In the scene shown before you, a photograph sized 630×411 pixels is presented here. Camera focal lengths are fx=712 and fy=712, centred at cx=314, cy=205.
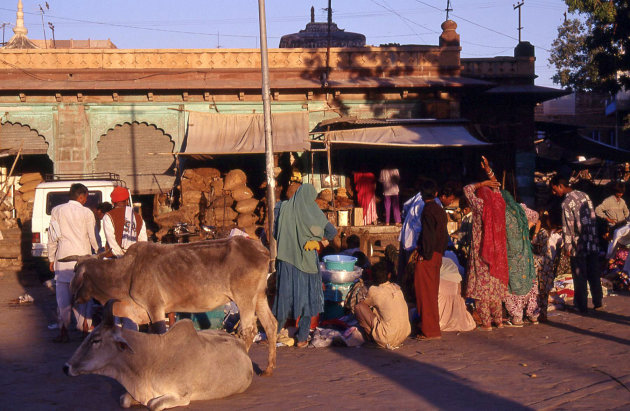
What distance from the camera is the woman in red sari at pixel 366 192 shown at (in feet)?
59.0

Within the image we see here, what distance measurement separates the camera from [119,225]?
355 inches

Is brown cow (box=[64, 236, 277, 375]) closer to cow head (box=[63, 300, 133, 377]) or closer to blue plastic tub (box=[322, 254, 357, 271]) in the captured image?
cow head (box=[63, 300, 133, 377])

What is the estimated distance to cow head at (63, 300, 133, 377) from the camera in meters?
5.45

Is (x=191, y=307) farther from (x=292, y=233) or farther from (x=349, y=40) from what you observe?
(x=349, y=40)

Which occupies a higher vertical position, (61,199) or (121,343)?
(61,199)

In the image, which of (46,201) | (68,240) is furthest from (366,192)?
(68,240)

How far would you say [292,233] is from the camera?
27.4 feet

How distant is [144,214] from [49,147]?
318cm

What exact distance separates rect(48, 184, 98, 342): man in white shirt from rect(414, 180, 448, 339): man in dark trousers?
412cm

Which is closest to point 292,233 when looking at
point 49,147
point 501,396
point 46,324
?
point 501,396

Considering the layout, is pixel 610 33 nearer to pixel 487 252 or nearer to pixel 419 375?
pixel 487 252

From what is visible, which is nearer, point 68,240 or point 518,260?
point 68,240

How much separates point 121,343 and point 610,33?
51.1 ft

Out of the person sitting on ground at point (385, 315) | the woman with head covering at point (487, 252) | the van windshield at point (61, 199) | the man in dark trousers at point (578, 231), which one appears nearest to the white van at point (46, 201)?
the van windshield at point (61, 199)
